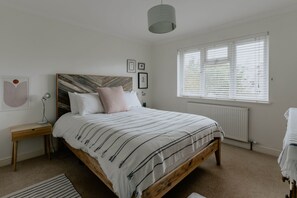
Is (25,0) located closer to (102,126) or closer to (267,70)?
(102,126)

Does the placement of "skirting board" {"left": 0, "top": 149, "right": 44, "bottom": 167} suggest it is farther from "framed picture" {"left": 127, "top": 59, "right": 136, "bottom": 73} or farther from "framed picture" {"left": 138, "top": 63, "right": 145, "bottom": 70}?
"framed picture" {"left": 138, "top": 63, "right": 145, "bottom": 70}

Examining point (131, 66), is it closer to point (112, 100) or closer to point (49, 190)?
point (112, 100)

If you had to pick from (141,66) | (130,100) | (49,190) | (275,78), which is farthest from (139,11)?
(49,190)

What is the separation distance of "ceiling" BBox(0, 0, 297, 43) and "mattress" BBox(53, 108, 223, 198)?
1714 mm

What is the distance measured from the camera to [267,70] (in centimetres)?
277

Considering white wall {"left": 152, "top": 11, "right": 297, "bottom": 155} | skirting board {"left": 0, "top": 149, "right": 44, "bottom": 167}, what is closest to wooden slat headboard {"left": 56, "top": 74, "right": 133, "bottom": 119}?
skirting board {"left": 0, "top": 149, "right": 44, "bottom": 167}

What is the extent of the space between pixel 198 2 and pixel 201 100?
2.00m

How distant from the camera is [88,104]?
9.04ft

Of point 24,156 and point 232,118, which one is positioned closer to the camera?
point 24,156

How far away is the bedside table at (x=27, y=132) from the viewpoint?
2258 millimetres

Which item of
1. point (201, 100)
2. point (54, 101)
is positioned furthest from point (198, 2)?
point (54, 101)

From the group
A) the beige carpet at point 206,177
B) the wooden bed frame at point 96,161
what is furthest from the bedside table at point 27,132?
the wooden bed frame at point 96,161

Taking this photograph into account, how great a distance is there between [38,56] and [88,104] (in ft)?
3.70

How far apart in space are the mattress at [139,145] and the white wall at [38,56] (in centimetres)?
97
